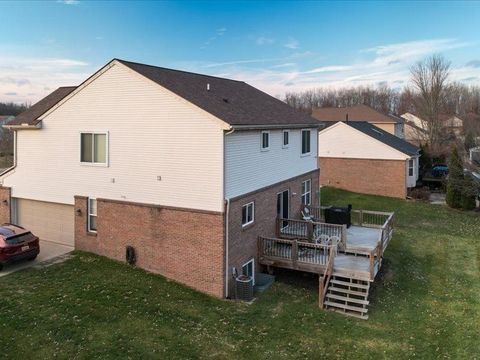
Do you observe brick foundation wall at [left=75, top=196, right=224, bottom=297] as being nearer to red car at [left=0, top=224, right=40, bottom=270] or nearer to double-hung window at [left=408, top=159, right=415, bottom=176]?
red car at [left=0, top=224, right=40, bottom=270]

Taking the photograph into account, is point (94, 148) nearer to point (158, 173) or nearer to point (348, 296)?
point (158, 173)

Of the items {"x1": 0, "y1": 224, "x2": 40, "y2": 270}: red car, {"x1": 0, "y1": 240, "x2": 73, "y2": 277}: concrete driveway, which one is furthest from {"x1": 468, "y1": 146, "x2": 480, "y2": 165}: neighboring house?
{"x1": 0, "y1": 224, "x2": 40, "y2": 270}: red car

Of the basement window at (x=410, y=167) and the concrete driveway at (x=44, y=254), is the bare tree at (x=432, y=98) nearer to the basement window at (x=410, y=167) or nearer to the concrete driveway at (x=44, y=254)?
the basement window at (x=410, y=167)

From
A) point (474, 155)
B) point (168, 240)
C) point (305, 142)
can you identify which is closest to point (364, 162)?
point (474, 155)

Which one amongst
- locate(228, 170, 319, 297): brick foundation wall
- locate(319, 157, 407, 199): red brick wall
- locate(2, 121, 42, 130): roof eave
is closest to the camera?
locate(228, 170, 319, 297): brick foundation wall

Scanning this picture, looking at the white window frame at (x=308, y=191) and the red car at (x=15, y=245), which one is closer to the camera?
the red car at (x=15, y=245)

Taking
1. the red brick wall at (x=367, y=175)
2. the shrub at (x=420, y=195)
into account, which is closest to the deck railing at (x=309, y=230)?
the red brick wall at (x=367, y=175)

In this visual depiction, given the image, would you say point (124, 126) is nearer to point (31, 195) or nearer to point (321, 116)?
point (31, 195)
